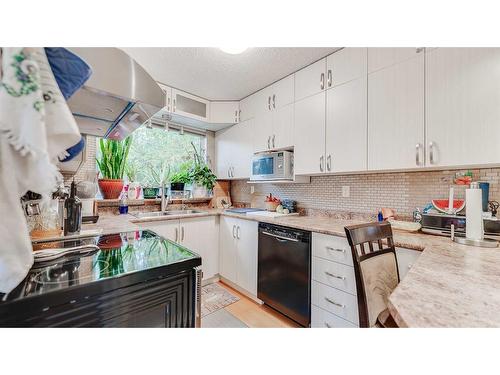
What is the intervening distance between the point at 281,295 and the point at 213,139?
2.42 m

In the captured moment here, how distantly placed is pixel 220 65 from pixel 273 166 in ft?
3.75

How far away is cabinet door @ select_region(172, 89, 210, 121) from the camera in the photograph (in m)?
2.58

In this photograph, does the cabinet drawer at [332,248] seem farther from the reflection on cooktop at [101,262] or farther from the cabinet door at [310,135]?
the reflection on cooktop at [101,262]

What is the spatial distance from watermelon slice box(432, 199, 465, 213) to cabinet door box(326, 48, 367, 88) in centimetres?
112

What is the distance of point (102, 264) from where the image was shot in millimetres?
848

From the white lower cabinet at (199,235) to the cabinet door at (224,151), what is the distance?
78cm

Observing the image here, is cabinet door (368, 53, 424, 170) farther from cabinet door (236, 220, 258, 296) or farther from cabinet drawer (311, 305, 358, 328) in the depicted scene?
cabinet door (236, 220, 258, 296)

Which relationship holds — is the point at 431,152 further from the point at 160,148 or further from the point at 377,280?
the point at 160,148

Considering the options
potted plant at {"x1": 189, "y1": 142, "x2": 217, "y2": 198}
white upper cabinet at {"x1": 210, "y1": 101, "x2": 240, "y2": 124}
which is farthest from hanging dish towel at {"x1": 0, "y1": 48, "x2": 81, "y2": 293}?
Answer: white upper cabinet at {"x1": 210, "y1": 101, "x2": 240, "y2": 124}

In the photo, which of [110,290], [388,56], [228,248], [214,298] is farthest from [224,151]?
[110,290]

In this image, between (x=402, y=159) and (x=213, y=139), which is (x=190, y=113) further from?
(x=402, y=159)

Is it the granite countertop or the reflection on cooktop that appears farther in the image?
the reflection on cooktop

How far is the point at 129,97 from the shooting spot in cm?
91
